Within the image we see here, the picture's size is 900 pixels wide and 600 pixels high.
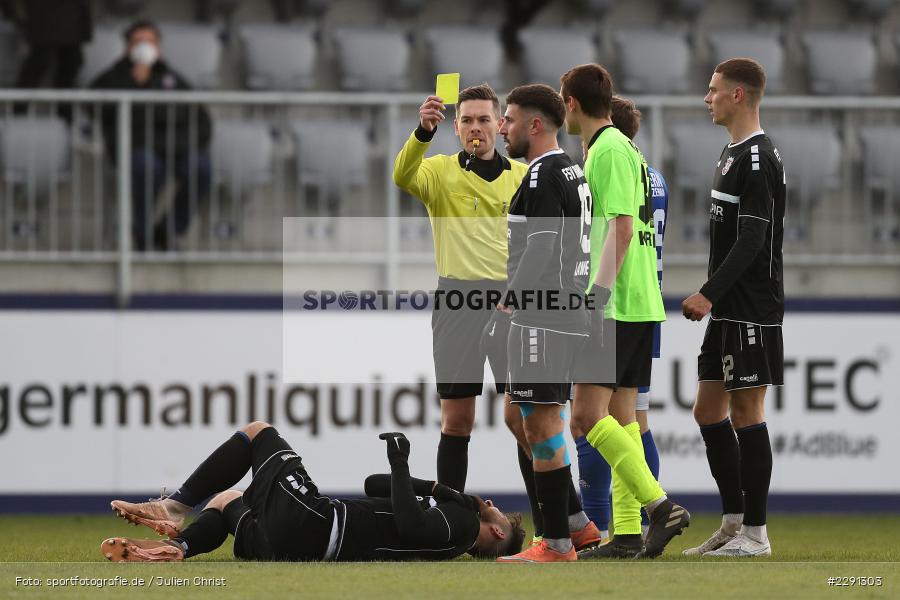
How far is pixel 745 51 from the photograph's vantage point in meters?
12.9

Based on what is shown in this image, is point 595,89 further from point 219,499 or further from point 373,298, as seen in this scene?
point 373,298

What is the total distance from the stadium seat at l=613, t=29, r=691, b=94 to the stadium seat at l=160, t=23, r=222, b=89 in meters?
3.34

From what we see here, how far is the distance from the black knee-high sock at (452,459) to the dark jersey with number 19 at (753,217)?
134 cm

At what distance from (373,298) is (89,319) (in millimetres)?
1874

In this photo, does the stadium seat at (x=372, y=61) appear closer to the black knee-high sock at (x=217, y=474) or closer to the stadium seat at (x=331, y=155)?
the stadium seat at (x=331, y=155)

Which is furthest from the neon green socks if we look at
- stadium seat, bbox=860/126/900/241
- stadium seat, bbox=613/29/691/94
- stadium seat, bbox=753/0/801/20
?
stadium seat, bbox=753/0/801/20

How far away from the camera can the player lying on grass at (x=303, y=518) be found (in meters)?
6.44

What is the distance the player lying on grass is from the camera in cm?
644

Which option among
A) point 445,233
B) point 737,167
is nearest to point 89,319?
point 445,233

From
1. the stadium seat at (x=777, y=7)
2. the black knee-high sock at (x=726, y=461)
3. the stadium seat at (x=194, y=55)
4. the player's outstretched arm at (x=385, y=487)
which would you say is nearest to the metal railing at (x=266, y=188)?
the stadium seat at (x=194, y=55)

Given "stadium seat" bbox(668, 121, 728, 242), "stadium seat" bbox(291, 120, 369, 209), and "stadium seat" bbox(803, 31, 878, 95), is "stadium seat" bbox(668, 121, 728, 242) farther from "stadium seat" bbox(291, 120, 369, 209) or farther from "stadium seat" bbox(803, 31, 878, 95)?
"stadium seat" bbox(291, 120, 369, 209)

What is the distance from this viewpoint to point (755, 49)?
1293cm

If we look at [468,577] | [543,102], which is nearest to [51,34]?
[543,102]

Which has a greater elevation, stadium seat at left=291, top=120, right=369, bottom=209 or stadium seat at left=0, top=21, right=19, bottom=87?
stadium seat at left=0, top=21, right=19, bottom=87
